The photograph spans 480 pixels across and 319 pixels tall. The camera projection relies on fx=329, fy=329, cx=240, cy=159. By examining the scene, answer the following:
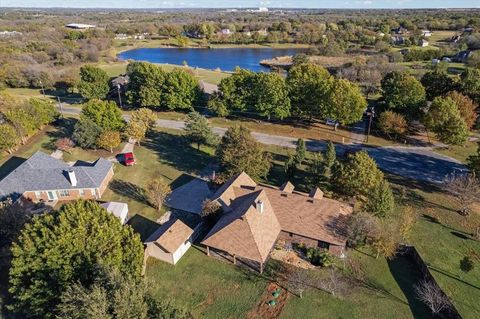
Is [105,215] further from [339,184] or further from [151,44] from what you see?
[151,44]

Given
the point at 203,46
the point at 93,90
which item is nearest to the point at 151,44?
the point at 203,46

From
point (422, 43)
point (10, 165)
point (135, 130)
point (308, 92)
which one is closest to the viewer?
point (10, 165)

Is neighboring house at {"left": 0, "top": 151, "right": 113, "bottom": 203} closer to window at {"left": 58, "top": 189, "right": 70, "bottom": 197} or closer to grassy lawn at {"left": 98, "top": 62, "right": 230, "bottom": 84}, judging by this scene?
window at {"left": 58, "top": 189, "right": 70, "bottom": 197}

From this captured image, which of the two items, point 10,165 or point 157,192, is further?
point 10,165

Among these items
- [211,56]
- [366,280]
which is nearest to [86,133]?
[366,280]

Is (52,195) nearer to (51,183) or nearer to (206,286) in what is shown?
(51,183)

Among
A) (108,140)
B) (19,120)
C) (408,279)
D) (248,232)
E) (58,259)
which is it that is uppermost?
(58,259)

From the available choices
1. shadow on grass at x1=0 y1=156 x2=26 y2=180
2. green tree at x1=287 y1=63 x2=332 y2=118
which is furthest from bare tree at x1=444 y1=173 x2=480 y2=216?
shadow on grass at x1=0 y1=156 x2=26 y2=180

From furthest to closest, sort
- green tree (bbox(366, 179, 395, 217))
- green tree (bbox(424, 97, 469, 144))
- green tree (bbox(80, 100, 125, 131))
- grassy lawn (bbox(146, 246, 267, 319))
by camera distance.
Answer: green tree (bbox(80, 100, 125, 131)) < green tree (bbox(424, 97, 469, 144)) < green tree (bbox(366, 179, 395, 217)) < grassy lawn (bbox(146, 246, 267, 319))
